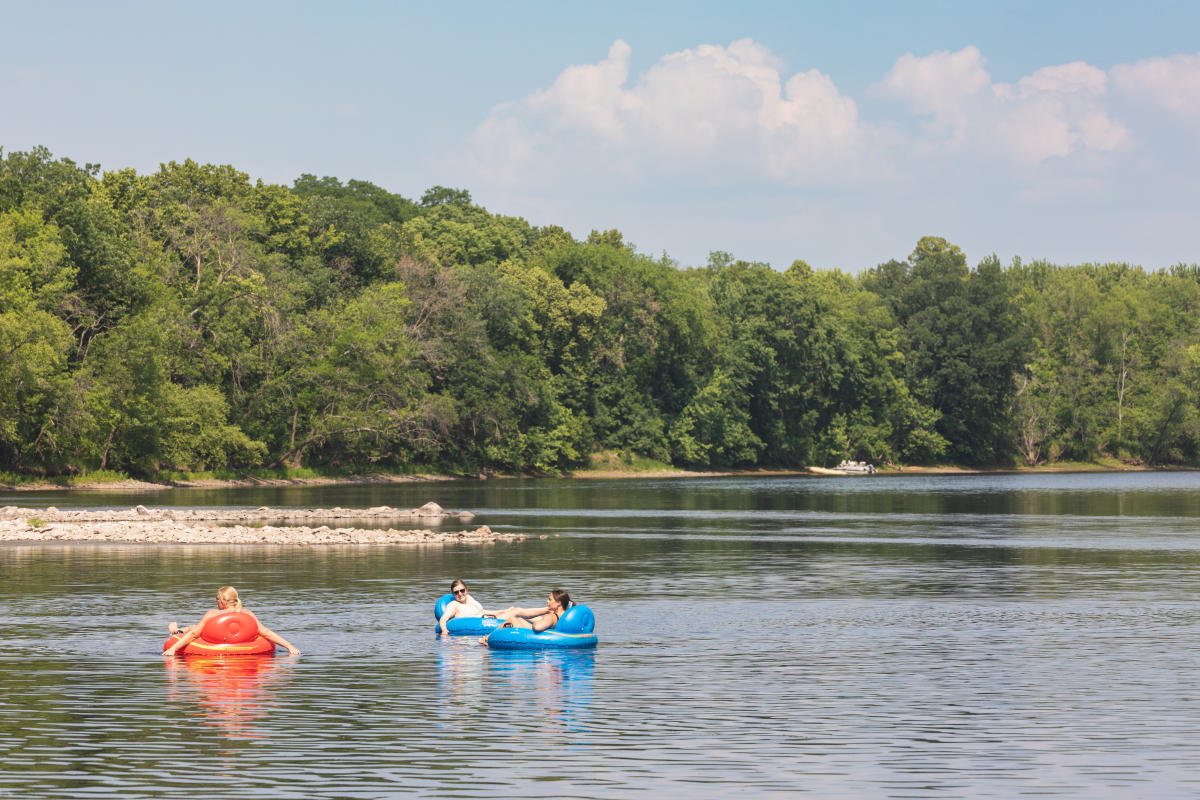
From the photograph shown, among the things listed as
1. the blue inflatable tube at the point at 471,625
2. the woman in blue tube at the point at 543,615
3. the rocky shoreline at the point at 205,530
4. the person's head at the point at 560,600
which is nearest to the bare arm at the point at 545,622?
the woman in blue tube at the point at 543,615

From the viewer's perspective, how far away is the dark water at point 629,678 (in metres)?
18.1

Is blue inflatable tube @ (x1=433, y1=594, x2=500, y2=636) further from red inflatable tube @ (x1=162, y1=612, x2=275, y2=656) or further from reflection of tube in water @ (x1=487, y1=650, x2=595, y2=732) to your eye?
red inflatable tube @ (x1=162, y1=612, x2=275, y2=656)

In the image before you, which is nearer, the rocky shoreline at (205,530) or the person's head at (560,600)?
the person's head at (560,600)

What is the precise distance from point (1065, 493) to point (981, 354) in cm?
6717

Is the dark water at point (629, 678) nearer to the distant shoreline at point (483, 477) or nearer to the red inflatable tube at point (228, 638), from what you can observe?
the red inflatable tube at point (228, 638)

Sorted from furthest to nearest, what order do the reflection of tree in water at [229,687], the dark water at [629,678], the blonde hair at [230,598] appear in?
the blonde hair at [230,598], the reflection of tree in water at [229,687], the dark water at [629,678]

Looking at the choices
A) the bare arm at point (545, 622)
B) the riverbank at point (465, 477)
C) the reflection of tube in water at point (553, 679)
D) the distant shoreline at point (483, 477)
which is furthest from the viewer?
the riverbank at point (465, 477)

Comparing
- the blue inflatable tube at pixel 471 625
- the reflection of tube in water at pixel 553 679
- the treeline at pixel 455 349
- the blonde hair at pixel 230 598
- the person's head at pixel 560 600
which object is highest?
the treeline at pixel 455 349

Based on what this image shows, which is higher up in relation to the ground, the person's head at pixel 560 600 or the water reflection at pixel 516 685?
the person's head at pixel 560 600

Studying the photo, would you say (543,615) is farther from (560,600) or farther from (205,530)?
(205,530)

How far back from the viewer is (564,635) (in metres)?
29.9

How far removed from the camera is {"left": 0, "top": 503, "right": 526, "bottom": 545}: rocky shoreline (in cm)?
5872

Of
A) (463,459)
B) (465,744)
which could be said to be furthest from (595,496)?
(465,744)

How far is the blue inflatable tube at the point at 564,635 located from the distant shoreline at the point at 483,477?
243ft
